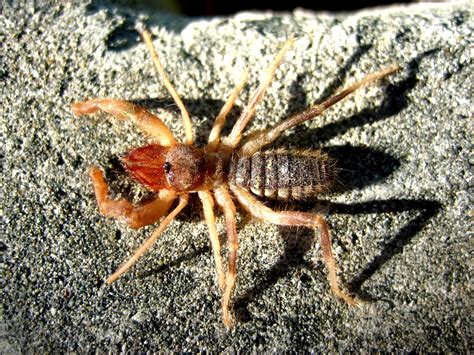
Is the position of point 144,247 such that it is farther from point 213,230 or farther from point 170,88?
point 170,88

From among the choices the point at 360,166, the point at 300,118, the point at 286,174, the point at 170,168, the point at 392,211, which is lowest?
the point at 392,211

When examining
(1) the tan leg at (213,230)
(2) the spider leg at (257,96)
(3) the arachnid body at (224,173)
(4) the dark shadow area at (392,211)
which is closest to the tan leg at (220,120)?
(3) the arachnid body at (224,173)

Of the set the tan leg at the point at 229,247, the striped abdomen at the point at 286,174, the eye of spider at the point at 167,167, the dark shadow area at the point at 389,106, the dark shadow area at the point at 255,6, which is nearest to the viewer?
the tan leg at the point at 229,247

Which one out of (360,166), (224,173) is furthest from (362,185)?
(224,173)

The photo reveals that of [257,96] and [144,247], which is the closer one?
[144,247]

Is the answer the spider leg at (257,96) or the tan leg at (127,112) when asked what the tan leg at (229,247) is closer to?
the spider leg at (257,96)

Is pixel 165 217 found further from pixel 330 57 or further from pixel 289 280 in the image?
pixel 330 57

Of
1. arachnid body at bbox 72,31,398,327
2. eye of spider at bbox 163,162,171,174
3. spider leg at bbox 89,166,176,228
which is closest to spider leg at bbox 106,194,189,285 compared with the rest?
arachnid body at bbox 72,31,398,327
